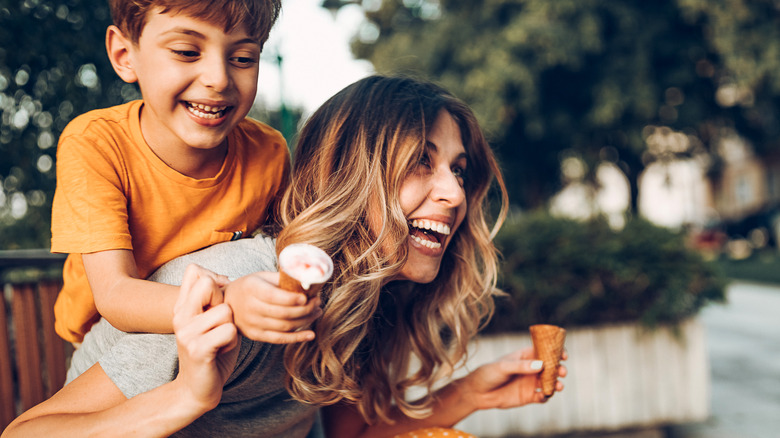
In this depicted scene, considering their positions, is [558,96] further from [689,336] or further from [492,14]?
[689,336]

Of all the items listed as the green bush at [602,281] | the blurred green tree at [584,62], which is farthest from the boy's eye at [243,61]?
the blurred green tree at [584,62]

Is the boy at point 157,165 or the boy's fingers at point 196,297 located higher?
the boy at point 157,165

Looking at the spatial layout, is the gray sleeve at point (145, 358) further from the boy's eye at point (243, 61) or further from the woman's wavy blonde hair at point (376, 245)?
the boy's eye at point (243, 61)

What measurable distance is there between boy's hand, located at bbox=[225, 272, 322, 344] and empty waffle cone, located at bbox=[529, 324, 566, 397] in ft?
3.42

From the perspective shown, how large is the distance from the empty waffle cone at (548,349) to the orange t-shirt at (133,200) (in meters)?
0.92

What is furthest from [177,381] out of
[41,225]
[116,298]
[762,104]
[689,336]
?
[762,104]

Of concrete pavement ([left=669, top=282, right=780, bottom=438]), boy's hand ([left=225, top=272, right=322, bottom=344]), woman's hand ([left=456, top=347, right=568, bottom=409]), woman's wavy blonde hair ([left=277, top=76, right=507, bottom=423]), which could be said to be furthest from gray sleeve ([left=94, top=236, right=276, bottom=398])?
concrete pavement ([left=669, top=282, right=780, bottom=438])

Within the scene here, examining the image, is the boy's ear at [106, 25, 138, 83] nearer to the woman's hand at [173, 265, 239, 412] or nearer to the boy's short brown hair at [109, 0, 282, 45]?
the boy's short brown hair at [109, 0, 282, 45]

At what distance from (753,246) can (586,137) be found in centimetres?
1289

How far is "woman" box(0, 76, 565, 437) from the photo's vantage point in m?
1.12

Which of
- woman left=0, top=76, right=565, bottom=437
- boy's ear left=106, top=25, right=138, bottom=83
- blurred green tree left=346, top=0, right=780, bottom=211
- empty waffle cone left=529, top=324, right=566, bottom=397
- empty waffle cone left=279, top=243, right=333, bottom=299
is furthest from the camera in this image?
blurred green tree left=346, top=0, right=780, bottom=211

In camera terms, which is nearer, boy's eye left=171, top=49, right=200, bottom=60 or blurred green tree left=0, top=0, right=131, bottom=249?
boy's eye left=171, top=49, right=200, bottom=60

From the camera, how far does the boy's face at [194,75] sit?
4.47 ft

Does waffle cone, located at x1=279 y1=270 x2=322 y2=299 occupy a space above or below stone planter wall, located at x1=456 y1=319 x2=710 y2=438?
above
